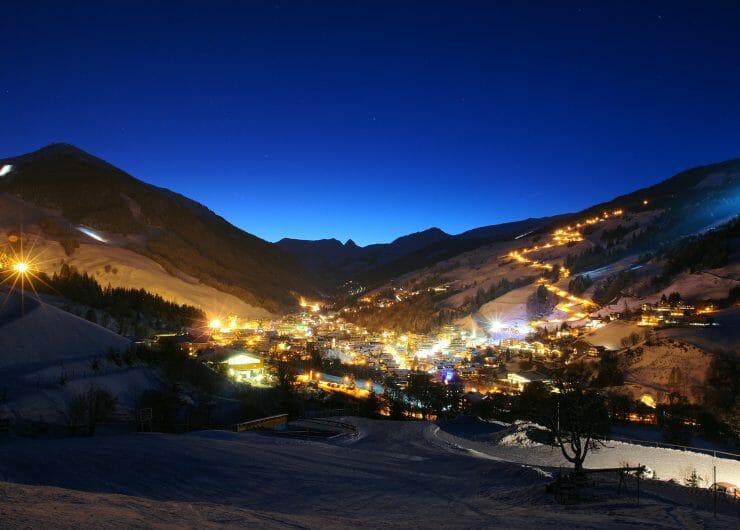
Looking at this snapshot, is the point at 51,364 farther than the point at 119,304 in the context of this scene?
No

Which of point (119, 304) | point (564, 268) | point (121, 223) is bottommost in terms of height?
point (119, 304)

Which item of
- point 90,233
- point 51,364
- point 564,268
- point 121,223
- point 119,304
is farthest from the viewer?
point 121,223

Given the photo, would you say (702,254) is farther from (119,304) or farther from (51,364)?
(51,364)

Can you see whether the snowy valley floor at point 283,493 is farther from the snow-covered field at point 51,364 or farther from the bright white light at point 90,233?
the bright white light at point 90,233

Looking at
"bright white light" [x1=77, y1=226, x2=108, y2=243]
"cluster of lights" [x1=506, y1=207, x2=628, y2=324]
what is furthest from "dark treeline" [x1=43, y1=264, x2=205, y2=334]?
"bright white light" [x1=77, y1=226, x2=108, y2=243]

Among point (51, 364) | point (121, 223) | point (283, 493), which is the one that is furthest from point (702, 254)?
point (121, 223)

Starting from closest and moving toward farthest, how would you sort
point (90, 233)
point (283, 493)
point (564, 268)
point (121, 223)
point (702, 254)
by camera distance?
point (283, 493), point (702, 254), point (564, 268), point (90, 233), point (121, 223)
